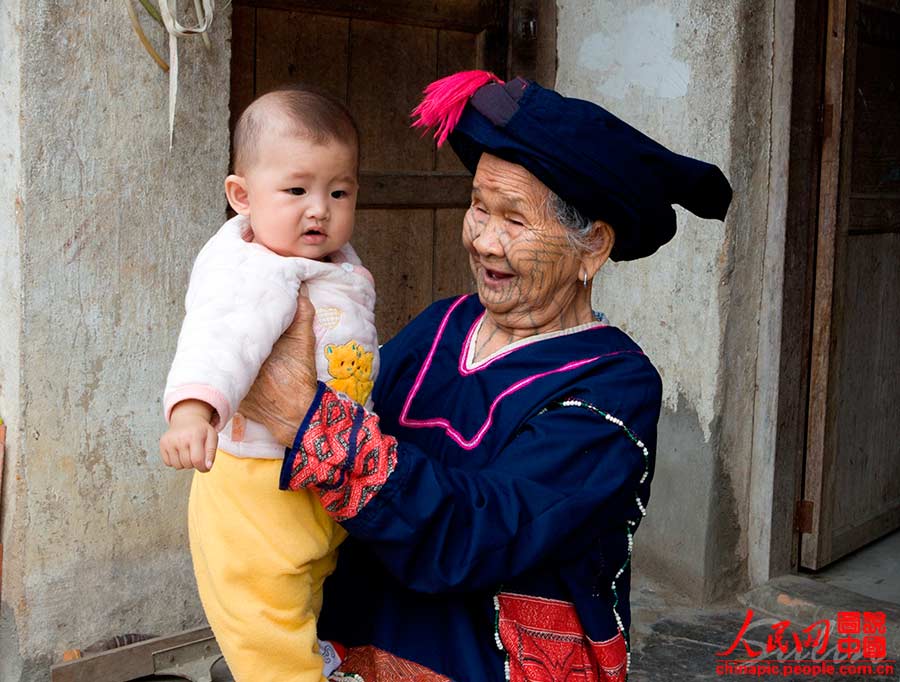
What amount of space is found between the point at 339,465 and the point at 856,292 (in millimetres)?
3626

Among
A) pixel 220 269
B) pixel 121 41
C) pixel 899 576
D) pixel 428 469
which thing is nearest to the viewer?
pixel 428 469

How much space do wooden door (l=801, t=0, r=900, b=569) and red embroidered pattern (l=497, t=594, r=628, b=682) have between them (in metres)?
2.89

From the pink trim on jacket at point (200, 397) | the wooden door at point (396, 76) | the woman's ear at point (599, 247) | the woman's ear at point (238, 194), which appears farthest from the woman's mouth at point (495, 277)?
the wooden door at point (396, 76)

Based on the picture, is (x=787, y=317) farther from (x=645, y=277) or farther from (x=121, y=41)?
(x=121, y=41)

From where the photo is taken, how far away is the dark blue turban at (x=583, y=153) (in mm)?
1780

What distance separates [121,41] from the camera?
3.31 m

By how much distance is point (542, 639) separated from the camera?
1824 mm

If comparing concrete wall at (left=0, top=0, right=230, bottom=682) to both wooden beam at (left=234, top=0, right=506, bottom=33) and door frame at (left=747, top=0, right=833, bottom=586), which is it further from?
door frame at (left=747, top=0, right=833, bottom=586)

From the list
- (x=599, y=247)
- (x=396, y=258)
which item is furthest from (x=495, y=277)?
(x=396, y=258)

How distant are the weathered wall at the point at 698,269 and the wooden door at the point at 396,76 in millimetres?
446

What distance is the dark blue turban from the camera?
5.84 feet

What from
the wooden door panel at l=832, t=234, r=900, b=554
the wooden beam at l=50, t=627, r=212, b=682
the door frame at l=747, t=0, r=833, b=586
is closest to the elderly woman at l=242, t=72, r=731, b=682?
the wooden beam at l=50, t=627, r=212, b=682

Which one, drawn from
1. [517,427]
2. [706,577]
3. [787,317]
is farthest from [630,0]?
[517,427]

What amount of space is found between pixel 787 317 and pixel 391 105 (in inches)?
66.3
